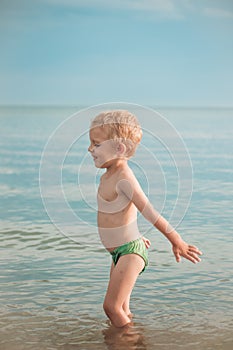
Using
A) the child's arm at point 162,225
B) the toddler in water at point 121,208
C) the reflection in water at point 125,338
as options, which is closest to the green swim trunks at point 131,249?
the toddler in water at point 121,208

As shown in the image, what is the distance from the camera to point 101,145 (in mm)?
3504

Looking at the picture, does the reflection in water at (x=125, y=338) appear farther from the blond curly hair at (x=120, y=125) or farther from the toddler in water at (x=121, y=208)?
the blond curly hair at (x=120, y=125)

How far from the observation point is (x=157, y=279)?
4676 millimetres

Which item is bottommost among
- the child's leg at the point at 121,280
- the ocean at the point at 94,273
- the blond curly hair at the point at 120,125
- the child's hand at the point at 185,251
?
the ocean at the point at 94,273

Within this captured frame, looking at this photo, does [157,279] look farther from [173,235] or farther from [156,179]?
Result: [173,235]

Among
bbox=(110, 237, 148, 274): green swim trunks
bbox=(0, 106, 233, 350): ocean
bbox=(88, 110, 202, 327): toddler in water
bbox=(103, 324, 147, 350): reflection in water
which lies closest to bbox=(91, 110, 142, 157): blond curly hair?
bbox=(88, 110, 202, 327): toddler in water

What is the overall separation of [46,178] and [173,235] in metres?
0.91

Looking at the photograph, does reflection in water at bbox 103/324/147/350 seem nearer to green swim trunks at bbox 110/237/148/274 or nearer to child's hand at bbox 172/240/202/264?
green swim trunks at bbox 110/237/148/274

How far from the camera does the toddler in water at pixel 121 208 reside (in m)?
3.44

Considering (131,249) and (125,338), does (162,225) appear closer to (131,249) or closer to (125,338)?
(131,249)

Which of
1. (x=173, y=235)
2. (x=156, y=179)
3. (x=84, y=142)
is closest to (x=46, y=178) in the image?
(x=156, y=179)

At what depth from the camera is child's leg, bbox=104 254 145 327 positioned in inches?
137

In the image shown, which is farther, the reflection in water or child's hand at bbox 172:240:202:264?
the reflection in water

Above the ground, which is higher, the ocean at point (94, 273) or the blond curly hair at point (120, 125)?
the blond curly hair at point (120, 125)
